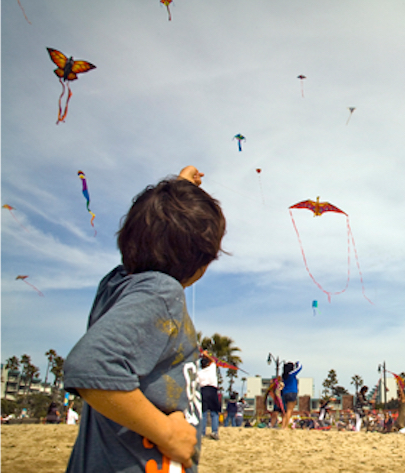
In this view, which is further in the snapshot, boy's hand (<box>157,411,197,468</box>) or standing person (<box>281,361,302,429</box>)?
standing person (<box>281,361,302,429</box>)

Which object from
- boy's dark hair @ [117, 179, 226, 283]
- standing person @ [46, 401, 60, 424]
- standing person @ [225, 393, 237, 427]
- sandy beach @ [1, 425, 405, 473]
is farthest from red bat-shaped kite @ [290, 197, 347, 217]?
boy's dark hair @ [117, 179, 226, 283]

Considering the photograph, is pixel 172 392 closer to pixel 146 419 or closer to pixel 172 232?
pixel 146 419

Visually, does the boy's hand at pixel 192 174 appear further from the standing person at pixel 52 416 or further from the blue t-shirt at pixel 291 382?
the standing person at pixel 52 416

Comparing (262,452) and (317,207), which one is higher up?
(317,207)

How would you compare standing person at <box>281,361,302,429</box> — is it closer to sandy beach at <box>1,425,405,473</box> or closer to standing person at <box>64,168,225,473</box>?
sandy beach at <box>1,425,405,473</box>

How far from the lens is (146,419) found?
0.85 meters

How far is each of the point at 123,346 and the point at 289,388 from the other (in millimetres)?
9775

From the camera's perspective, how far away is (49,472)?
189 inches

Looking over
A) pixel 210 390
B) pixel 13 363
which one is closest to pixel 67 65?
pixel 210 390

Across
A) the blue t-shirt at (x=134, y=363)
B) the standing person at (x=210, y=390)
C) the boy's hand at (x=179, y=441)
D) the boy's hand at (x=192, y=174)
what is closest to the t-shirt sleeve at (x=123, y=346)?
the blue t-shirt at (x=134, y=363)

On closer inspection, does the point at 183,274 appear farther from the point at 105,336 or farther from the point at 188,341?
the point at 105,336

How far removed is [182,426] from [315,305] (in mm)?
19693

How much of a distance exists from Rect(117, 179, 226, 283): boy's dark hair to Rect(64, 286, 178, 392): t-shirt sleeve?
0.53 ft

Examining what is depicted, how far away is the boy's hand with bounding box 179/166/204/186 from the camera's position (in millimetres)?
1597
